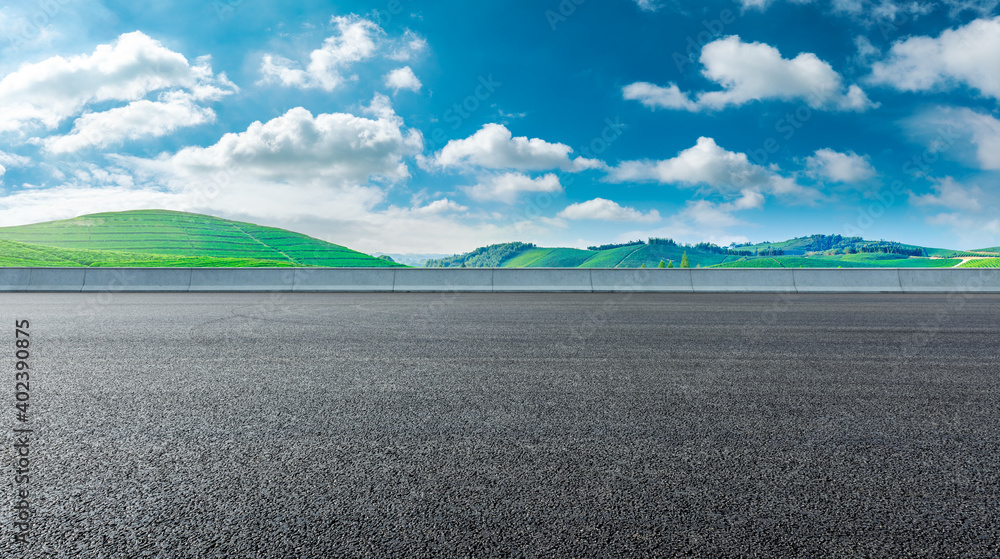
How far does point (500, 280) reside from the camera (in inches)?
741

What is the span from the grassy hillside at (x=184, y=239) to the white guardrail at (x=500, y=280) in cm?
7578

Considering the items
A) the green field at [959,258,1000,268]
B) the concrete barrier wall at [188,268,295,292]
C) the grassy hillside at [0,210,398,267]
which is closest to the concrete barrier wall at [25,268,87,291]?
the concrete barrier wall at [188,268,295,292]

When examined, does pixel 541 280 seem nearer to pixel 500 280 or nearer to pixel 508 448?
pixel 500 280

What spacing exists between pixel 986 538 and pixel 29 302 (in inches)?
720

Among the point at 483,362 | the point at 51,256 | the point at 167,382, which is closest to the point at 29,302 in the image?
the point at 167,382

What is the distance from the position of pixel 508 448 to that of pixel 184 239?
128 m

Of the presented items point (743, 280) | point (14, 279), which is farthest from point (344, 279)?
point (743, 280)

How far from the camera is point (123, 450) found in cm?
331

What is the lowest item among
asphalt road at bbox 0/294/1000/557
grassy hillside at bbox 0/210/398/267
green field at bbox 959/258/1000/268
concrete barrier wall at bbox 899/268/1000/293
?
asphalt road at bbox 0/294/1000/557

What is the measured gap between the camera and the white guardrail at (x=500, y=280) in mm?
18219

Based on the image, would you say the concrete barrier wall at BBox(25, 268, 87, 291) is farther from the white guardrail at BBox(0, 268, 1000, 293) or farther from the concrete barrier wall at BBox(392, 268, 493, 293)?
the concrete barrier wall at BBox(392, 268, 493, 293)

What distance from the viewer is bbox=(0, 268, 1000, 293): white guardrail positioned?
→ 717 inches

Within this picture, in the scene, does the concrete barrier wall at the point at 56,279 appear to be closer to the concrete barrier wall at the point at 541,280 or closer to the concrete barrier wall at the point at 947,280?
the concrete barrier wall at the point at 541,280

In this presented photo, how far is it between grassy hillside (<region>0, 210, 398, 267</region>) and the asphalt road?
9031cm
